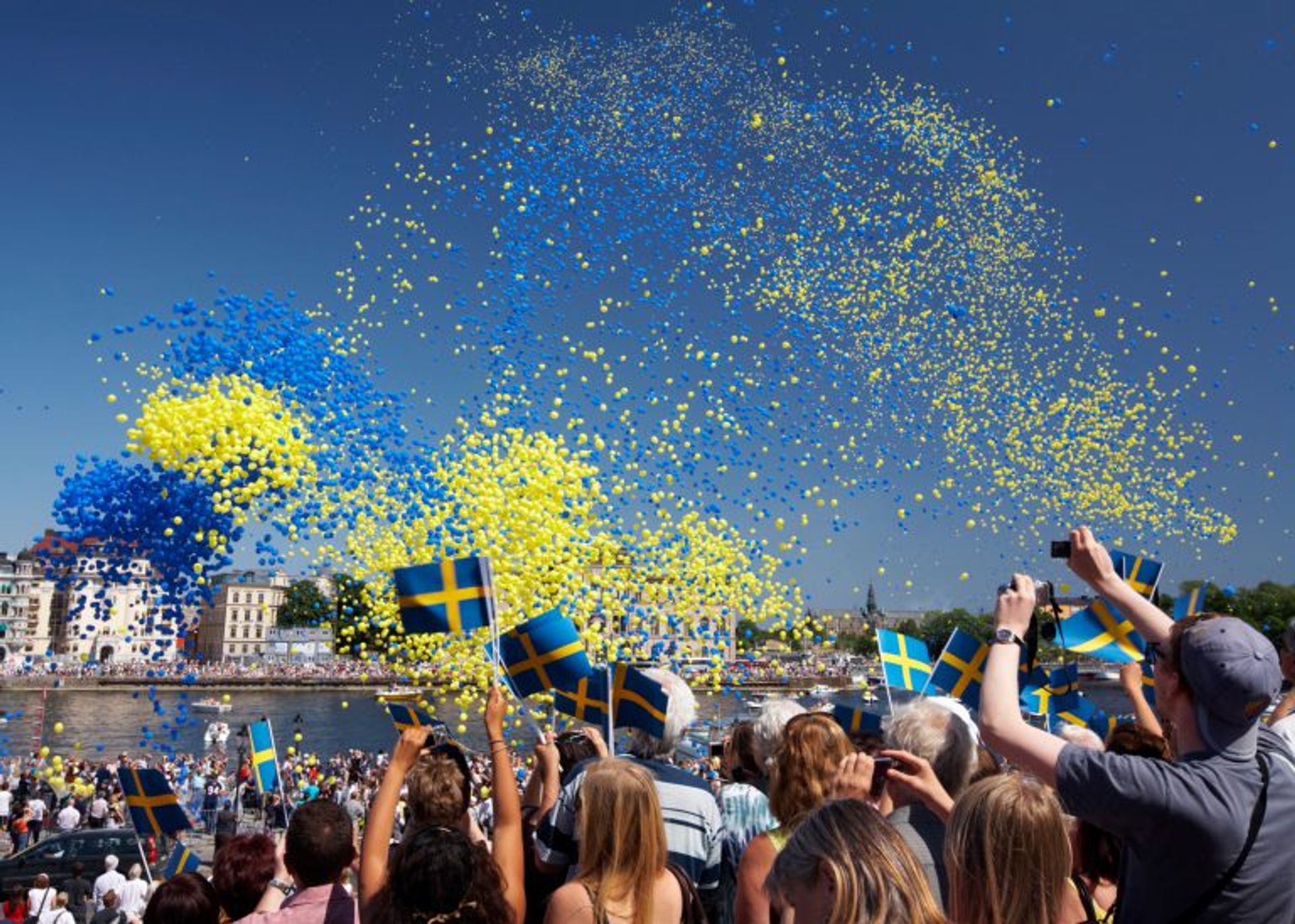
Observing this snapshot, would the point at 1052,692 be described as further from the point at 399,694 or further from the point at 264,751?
the point at 399,694

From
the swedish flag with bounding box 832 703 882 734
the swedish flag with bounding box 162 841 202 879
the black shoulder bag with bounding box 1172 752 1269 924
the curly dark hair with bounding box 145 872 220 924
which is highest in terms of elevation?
the swedish flag with bounding box 832 703 882 734

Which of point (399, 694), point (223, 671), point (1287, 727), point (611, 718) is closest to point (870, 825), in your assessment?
point (1287, 727)

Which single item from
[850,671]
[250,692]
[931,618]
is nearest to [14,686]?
[250,692]

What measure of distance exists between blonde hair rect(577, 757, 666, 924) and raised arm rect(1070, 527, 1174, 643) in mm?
1525

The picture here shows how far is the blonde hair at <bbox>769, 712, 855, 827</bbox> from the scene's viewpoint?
352 cm

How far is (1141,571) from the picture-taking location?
716cm

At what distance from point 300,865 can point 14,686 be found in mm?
91163

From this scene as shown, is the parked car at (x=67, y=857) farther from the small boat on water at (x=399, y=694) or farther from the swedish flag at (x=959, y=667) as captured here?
the swedish flag at (x=959, y=667)

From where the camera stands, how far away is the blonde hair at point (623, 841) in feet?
9.92

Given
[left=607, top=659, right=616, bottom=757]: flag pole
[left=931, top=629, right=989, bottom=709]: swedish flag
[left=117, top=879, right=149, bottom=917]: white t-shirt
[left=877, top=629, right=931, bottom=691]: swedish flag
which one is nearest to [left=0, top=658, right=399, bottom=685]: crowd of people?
[left=117, top=879, right=149, bottom=917]: white t-shirt

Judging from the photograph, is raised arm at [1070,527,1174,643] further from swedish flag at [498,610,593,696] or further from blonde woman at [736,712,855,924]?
swedish flag at [498,610,593,696]

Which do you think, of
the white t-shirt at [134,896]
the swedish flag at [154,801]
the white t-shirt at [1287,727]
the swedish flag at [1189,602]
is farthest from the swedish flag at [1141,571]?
the white t-shirt at [134,896]

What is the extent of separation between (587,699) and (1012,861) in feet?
13.4

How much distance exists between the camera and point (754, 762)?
4.46m
